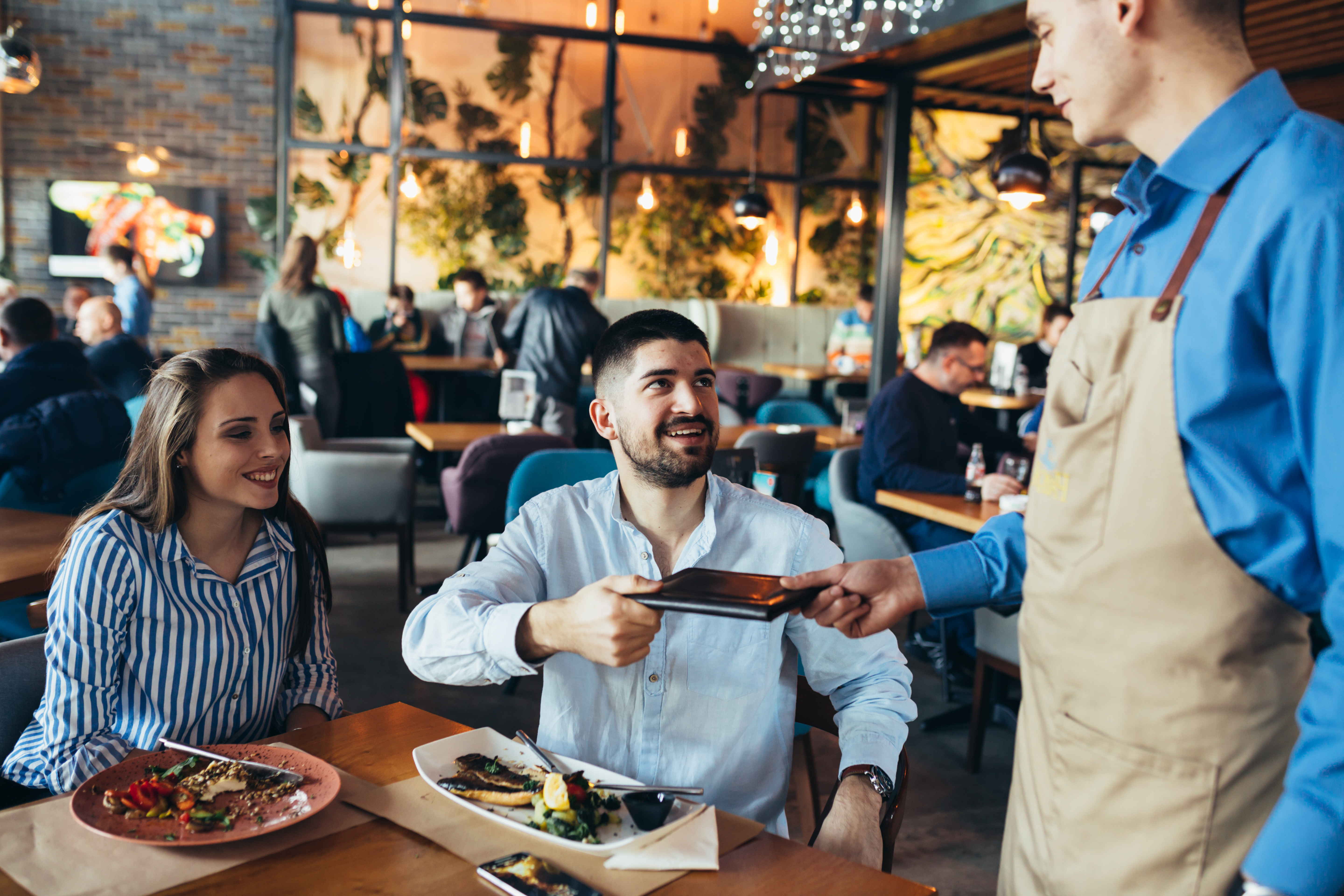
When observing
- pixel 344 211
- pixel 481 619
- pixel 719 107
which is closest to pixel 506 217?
pixel 344 211

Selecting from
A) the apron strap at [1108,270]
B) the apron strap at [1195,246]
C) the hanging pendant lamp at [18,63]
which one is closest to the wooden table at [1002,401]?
the hanging pendant lamp at [18,63]

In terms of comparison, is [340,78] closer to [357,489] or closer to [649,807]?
[357,489]

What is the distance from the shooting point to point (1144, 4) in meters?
1.02

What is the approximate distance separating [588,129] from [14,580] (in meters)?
9.60

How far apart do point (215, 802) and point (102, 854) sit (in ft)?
0.47

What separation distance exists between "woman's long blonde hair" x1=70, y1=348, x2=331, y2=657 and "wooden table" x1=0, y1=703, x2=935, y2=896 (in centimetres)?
82

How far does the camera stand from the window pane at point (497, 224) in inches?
420

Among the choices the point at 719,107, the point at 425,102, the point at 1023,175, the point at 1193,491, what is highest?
the point at 719,107

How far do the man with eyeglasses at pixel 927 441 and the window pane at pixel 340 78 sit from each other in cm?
800

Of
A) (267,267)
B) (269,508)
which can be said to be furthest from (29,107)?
(269,508)

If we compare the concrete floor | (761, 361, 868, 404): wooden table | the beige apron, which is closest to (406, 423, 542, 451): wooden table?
the concrete floor

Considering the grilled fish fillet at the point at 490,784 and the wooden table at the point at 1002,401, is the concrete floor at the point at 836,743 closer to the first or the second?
the grilled fish fillet at the point at 490,784

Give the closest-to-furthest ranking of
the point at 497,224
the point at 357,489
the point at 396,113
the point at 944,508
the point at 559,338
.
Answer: the point at 944,508 → the point at 357,489 → the point at 559,338 → the point at 396,113 → the point at 497,224

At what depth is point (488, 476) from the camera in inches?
174
